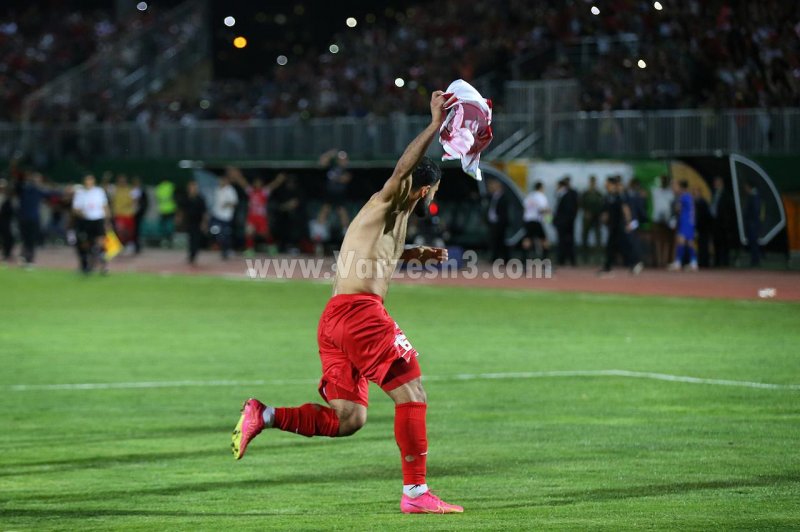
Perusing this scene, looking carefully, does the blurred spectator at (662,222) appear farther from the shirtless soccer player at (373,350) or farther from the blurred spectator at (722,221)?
the shirtless soccer player at (373,350)

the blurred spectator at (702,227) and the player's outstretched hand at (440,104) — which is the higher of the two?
the player's outstretched hand at (440,104)

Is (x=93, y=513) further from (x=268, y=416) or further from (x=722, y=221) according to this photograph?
(x=722, y=221)

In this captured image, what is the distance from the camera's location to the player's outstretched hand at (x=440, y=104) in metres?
7.59

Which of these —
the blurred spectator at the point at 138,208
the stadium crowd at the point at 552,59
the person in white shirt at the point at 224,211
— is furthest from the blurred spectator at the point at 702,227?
the blurred spectator at the point at 138,208

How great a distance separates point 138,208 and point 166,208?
6.84ft

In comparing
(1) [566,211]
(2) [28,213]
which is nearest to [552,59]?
(1) [566,211]

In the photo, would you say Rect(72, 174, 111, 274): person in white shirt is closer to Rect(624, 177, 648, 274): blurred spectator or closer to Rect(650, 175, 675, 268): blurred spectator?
Rect(624, 177, 648, 274): blurred spectator

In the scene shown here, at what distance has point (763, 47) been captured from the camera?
2855 cm

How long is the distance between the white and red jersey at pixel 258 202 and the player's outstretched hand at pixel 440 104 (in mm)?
29777

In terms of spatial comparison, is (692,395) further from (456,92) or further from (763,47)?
(763,47)

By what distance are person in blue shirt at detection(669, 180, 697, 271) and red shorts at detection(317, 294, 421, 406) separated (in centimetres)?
2237

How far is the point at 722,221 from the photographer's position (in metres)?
30.7

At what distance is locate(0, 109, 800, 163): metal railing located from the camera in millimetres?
30547

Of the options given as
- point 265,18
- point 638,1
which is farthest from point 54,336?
point 265,18
